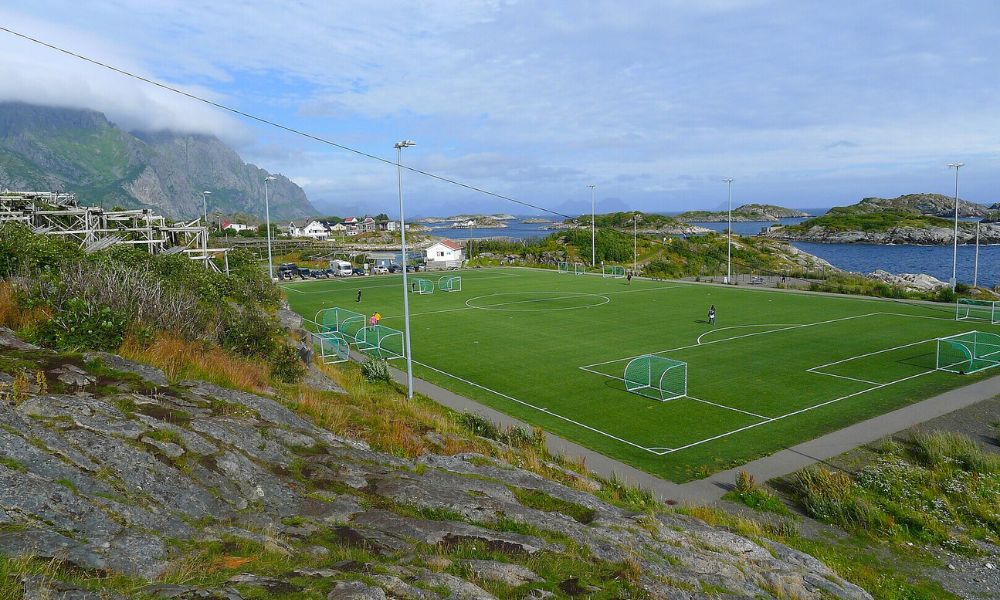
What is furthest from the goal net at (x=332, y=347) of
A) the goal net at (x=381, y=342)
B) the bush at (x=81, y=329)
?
the bush at (x=81, y=329)

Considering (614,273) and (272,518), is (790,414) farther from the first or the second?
(614,273)

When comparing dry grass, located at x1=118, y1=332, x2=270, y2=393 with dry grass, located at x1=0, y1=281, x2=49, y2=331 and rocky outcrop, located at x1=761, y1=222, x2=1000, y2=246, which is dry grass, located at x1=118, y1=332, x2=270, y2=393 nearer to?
dry grass, located at x1=0, y1=281, x2=49, y2=331

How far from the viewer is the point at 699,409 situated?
75.7 ft

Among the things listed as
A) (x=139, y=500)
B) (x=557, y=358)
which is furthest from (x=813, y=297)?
(x=139, y=500)

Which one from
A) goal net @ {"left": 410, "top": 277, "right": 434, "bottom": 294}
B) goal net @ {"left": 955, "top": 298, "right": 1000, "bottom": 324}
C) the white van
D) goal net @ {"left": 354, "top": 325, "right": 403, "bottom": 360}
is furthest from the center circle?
the white van

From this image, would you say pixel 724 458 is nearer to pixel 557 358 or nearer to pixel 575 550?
pixel 575 550

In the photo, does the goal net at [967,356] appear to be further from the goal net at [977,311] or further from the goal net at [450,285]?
the goal net at [450,285]

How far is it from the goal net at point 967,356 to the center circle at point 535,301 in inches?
909

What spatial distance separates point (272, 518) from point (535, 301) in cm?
4367

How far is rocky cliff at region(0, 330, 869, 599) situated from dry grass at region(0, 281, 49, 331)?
186 cm

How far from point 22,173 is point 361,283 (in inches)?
7563

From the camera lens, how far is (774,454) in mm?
18734

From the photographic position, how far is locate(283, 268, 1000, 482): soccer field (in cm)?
2092

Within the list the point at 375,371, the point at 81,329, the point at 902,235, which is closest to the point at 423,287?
the point at 375,371
